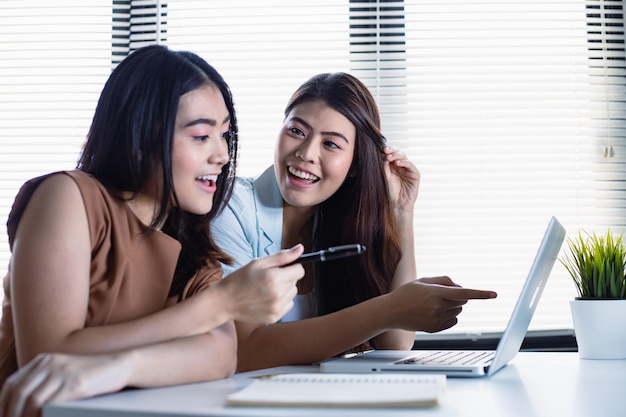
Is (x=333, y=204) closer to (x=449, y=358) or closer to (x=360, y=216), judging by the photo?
(x=360, y=216)

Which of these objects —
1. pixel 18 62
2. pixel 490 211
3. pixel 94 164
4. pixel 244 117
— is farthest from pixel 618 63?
pixel 18 62

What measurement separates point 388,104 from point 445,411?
5.89ft

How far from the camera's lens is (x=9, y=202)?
2.50 m

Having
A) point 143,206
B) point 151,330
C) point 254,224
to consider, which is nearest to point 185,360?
point 151,330

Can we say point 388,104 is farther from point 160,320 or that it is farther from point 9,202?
point 160,320

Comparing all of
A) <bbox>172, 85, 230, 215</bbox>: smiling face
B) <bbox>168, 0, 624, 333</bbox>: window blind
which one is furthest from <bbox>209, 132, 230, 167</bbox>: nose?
<bbox>168, 0, 624, 333</bbox>: window blind

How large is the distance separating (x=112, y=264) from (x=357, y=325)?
0.50m

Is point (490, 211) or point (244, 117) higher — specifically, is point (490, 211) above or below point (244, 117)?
below

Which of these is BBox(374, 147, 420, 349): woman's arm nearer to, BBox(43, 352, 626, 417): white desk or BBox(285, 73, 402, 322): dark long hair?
BBox(285, 73, 402, 322): dark long hair

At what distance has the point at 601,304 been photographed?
4.54 feet

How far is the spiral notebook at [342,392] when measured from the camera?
700 mm

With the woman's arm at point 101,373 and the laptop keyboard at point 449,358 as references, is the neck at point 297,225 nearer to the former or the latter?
the laptop keyboard at point 449,358

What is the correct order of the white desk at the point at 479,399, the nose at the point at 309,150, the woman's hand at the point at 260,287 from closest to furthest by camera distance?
the white desk at the point at 479,399 → the woman's hand at the point at 260,287 → the nose at the point at 309,150

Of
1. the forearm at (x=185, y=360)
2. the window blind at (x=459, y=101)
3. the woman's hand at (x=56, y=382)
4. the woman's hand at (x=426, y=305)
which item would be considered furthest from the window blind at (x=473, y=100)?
the woman's hand at (x=56, y=382)
